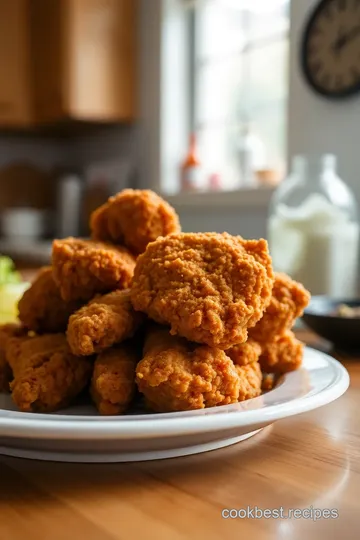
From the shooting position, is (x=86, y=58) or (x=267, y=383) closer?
(x=267, y=383)

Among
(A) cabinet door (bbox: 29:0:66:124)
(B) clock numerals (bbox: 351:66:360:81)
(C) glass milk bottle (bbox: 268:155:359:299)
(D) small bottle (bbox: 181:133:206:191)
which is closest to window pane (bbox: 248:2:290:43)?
A: (D) small bottle (bbox: 181:133:206:191)

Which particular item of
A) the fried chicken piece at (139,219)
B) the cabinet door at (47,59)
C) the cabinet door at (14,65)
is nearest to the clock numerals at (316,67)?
the cabinet door at (47,59)

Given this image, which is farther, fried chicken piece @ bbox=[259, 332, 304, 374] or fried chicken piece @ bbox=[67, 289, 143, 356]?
fried chicken piece @ bbox=[259, 332, 304, 374]

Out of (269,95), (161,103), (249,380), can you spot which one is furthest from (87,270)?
(161,103)

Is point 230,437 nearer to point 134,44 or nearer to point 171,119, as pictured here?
point 171,119

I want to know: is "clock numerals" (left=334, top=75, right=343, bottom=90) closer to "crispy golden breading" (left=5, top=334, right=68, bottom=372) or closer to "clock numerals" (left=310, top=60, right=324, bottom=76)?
"clock numerals" (left=310, top=60, right=324, bottom=76)

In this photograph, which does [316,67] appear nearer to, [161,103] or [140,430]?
[161,103]

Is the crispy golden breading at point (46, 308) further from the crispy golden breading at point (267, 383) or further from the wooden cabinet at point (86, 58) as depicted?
the wooden cabinet at point (86, 58)
